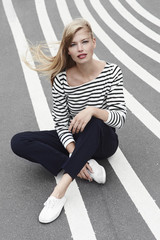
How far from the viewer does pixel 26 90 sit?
5695 millimetres

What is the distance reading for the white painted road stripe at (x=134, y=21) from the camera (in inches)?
284

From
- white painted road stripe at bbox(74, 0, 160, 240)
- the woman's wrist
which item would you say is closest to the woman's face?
the woman's wrist

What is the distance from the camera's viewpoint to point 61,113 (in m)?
3.64

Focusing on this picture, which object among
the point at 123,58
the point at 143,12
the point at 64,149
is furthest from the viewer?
the point at 143,12

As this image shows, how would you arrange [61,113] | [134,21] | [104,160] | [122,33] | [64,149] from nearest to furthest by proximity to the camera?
[61,113] → [64,149] → [104,160] → [122,33] → [134,21]

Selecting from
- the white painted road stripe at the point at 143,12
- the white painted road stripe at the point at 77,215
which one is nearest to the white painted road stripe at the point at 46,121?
the white painted road stripe at the point at 77,215

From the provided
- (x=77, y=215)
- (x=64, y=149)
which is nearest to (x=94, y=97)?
(x=64, y=149)

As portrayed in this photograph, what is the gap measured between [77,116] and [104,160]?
842mm

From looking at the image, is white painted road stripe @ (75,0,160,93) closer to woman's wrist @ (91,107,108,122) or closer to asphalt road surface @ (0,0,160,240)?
asphalt road surface @ (0,0,160,240)

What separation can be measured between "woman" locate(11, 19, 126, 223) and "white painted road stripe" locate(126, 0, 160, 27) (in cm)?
462

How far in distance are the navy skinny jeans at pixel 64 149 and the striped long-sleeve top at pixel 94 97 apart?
11cm

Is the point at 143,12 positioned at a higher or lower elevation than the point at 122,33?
higher

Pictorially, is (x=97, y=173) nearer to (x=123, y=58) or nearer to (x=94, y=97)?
(x=94, y=97)

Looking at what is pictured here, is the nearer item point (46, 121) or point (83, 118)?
point (83, 118)
